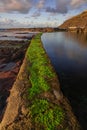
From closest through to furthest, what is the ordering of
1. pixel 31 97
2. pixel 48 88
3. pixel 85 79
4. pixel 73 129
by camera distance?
pixel 73 129, pixel 31 97, pixel 48 88, pixel 85 79

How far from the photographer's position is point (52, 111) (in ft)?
39.8

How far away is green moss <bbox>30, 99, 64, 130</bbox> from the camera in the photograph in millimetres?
10980

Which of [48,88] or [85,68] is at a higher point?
[48,88]

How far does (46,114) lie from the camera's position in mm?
11859

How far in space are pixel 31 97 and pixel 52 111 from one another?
2680 mm

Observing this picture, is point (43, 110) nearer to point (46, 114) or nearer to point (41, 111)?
point (41, 111)

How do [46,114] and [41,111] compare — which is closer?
[46,114]

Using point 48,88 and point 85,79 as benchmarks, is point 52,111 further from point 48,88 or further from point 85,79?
point 85,79

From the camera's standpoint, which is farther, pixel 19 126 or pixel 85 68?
pixel 85 68

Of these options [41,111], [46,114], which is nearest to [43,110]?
[41,111]

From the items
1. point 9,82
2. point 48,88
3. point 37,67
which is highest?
point 48,88

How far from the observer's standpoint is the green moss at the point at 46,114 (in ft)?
36.0

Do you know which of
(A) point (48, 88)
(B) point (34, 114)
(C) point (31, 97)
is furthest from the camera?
(A) point (48, 88)

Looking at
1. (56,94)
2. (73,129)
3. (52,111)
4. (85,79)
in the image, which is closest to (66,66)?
(85,79)
